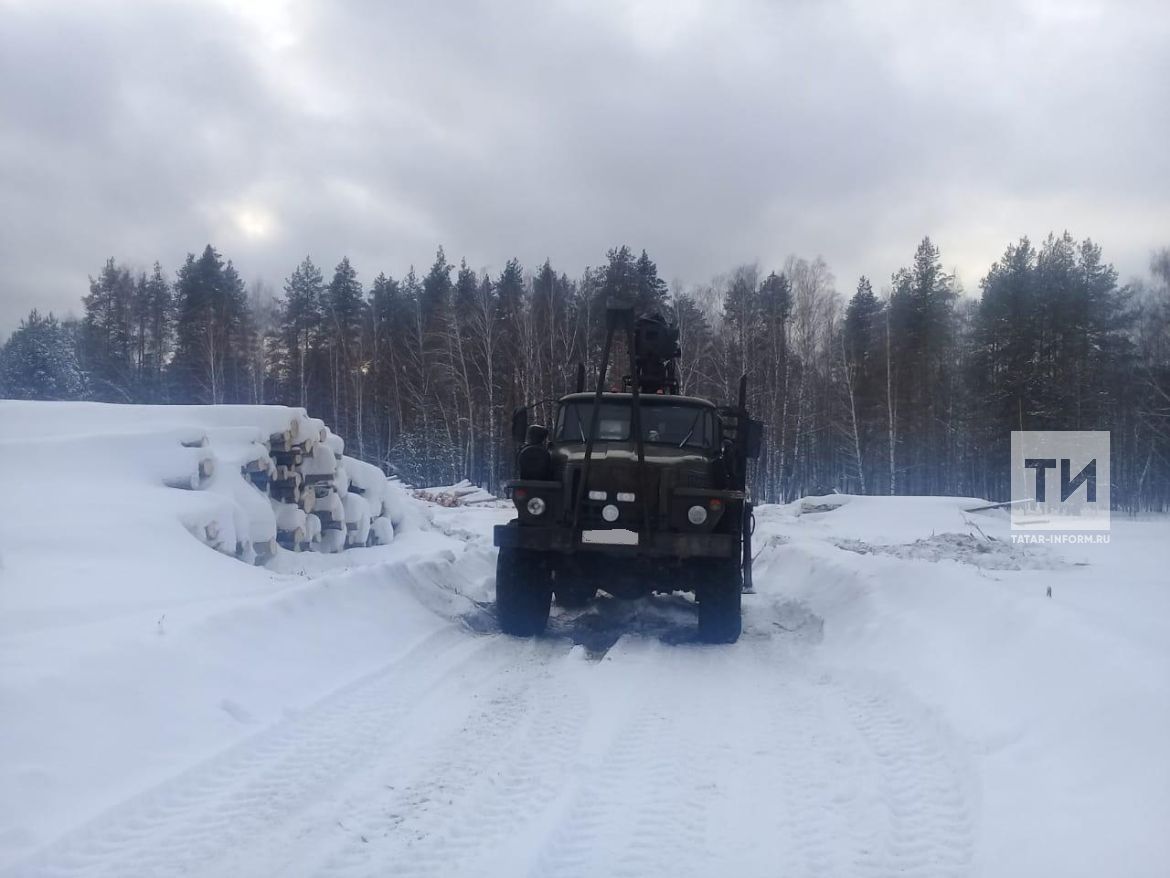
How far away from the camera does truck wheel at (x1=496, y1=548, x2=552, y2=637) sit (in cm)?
795

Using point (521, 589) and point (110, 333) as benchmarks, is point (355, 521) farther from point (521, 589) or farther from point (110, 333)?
point (110, 333)

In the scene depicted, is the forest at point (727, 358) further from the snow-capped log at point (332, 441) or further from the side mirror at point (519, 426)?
the side mirror at point (519, 426)

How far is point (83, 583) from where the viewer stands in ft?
21.7

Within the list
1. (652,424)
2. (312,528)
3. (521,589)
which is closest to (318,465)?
(312,528)

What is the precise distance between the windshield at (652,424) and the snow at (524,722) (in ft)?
6.47

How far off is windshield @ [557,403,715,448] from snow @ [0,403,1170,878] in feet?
6.47

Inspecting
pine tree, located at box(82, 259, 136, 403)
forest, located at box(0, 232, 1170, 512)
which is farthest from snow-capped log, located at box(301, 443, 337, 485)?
pine tree, located at box(82, 259, 136, 403)

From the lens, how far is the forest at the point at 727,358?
3450 centimetres

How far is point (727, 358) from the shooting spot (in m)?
35.2

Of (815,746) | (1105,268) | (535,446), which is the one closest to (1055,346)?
(1105,268)

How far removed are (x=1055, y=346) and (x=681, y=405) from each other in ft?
102

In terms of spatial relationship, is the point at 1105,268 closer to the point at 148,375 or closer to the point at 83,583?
the point at 83,583

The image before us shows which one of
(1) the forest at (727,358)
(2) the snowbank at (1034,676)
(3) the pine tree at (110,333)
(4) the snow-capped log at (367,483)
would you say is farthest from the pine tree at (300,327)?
(2) the snowbank at (1034,676)

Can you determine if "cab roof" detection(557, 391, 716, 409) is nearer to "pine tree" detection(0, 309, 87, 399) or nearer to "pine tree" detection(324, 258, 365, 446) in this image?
"pine tree" detection(324, 258, 365, 446)
